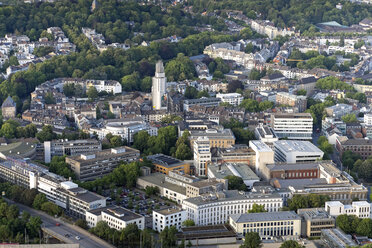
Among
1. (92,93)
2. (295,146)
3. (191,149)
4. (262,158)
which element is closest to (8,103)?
(92,93)

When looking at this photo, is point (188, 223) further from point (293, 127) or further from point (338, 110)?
point (338, 110)

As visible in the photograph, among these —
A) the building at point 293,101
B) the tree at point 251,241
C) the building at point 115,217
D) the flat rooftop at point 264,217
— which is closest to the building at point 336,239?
the flat rooftop at point 264,217

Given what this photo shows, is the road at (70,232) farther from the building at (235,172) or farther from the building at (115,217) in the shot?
the building at (235,172)

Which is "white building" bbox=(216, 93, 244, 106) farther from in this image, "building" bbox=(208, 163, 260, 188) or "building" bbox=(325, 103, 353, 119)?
"building" bbox=(208, 163, 260, 188)

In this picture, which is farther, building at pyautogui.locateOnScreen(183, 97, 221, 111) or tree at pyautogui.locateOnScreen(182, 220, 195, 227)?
building at pyautogui.locateOnScreen(183, 97, 221, 111)

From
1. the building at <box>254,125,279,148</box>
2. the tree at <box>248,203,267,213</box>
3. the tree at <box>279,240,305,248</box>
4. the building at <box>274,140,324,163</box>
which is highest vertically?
the building at <box>254,125,279,148</box>

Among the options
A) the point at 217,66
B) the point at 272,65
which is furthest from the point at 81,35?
the point at 272,65

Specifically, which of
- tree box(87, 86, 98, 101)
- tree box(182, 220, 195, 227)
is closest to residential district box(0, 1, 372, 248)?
tree box(182, 220, 195, 227)
